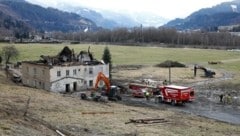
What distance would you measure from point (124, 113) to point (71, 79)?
21276 mm

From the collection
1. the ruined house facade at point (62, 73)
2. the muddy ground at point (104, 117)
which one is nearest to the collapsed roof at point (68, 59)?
the ruined house facade at point (62, 73)

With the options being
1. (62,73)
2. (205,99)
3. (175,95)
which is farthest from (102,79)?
(205,99)

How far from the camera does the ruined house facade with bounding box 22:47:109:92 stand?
6172 cm

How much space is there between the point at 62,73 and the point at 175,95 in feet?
54.5

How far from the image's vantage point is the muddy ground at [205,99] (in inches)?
1944

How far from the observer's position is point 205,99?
5978 centimetres

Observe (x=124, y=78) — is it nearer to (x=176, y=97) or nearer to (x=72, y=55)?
(x=72, y=55)

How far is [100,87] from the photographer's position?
2613 inches

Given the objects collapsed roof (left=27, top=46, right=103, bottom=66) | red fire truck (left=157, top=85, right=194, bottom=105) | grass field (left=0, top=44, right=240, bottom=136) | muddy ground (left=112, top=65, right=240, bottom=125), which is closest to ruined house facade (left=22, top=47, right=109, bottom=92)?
collapsed roof (left=27, top=46, right=103, bottom=66)

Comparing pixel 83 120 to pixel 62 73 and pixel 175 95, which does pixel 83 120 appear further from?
pixel 62 73

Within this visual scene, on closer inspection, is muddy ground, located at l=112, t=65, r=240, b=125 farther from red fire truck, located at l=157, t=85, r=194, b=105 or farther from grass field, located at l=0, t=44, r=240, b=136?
grass field, located at l=0, t=44, r=240, b=136

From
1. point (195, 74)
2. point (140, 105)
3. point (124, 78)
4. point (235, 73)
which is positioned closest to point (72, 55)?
point (124, 78)

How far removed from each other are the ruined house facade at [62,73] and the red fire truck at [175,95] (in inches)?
540

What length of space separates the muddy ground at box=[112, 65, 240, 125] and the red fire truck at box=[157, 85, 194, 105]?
834 millimetres
